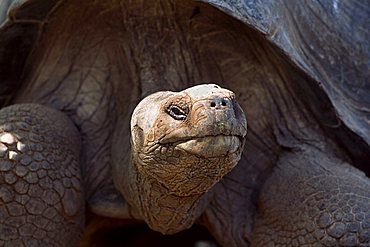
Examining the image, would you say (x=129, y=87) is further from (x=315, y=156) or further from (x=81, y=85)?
(x=315, y=156)

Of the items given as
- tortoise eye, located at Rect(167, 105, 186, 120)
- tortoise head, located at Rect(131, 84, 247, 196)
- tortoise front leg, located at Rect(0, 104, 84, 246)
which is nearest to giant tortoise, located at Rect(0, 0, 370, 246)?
tortoise front leg, located at Rect(0, 104, 84, 246)

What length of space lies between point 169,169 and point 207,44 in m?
1.00

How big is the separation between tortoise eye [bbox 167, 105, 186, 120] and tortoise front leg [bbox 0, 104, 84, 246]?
78 centimetres

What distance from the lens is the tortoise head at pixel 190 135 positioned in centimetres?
226

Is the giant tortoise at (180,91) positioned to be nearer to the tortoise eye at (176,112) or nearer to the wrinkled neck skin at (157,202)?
the wrinkled neck skin at (157,202)

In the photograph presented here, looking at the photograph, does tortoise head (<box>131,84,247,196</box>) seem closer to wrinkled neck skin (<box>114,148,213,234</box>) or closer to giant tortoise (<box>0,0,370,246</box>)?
wrinkled neck skin (<box>114,148,213,234</box>)

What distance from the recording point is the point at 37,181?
2.97 meters

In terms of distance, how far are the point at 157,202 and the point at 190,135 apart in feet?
1.86

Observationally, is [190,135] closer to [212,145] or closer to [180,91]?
[212,145]

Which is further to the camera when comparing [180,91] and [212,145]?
[180,91]

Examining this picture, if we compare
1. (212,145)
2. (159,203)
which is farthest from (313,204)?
(212,145)

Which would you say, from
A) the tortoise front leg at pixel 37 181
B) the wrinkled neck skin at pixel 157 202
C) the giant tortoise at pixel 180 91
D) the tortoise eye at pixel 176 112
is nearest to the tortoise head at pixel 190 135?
the tortoise eye at pixel 176 112

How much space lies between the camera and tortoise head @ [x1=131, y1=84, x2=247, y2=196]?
2.26 m

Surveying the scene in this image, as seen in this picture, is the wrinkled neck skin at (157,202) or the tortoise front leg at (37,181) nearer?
the wrinkled neck skin at (157,202)
